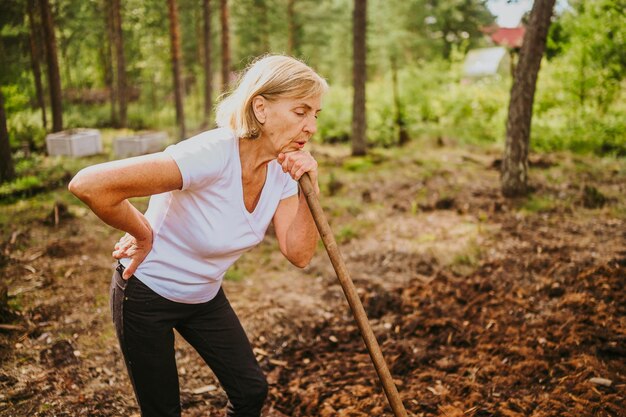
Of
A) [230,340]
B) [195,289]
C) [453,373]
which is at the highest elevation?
[195,289]

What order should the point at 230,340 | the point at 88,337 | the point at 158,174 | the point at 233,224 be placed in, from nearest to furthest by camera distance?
the point at 158,174 < the point at 233,224 < the point at 230,340 < the point at 88,337

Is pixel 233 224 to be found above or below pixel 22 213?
above

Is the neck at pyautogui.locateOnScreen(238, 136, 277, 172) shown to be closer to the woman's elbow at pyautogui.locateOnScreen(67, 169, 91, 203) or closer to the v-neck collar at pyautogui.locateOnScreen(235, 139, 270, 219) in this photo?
the v-neck collar at pyautogui.locateOnScreen(235, 139, 270, 219)

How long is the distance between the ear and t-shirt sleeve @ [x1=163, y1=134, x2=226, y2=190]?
0.65ft

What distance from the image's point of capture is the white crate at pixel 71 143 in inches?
475

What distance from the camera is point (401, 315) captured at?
4594mm

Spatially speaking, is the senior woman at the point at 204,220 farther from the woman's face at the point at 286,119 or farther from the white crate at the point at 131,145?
the white crate at the point at 131,145

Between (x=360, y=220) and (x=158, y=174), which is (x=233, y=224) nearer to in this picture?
(x=158, y=174)

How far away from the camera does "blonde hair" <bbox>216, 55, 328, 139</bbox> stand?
1.83 meters

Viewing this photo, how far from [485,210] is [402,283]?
2.76 meters

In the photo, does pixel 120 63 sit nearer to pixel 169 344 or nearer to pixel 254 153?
pixel 254 153

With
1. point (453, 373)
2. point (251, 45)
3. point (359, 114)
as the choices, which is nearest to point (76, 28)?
point (251, 45)

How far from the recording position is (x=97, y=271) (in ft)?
16.9

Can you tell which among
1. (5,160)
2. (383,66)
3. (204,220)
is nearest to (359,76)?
(5,160)
